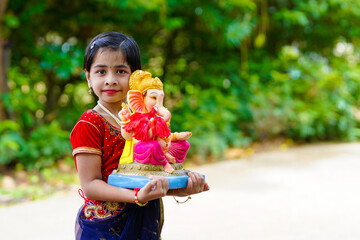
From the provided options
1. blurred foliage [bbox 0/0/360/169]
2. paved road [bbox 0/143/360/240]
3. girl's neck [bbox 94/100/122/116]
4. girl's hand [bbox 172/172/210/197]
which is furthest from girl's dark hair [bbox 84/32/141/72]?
blurred foliage [bbox 0/0/360/169]

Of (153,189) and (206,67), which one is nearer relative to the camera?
(153,189)

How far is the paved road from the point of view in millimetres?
3709

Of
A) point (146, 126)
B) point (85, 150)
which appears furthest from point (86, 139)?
point (146, 126)

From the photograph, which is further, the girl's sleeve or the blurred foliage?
the blurred foliage

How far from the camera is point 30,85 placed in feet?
21.5

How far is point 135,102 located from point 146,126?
4.2 inches

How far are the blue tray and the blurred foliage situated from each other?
4.11 metres

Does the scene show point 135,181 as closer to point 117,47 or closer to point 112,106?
point 112,106

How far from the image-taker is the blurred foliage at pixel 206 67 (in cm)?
596

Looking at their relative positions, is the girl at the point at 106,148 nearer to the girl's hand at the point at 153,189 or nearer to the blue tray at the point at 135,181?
the blue tray at the point at 135,181

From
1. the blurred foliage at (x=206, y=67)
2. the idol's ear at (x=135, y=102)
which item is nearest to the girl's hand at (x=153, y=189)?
the idol's ear at (x=135, y=102)

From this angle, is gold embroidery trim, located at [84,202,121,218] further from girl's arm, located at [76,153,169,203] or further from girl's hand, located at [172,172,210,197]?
girl's hand, located at [172,172,210,197]

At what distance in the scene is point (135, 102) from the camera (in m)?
1.63

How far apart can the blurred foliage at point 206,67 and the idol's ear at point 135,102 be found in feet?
13.6
